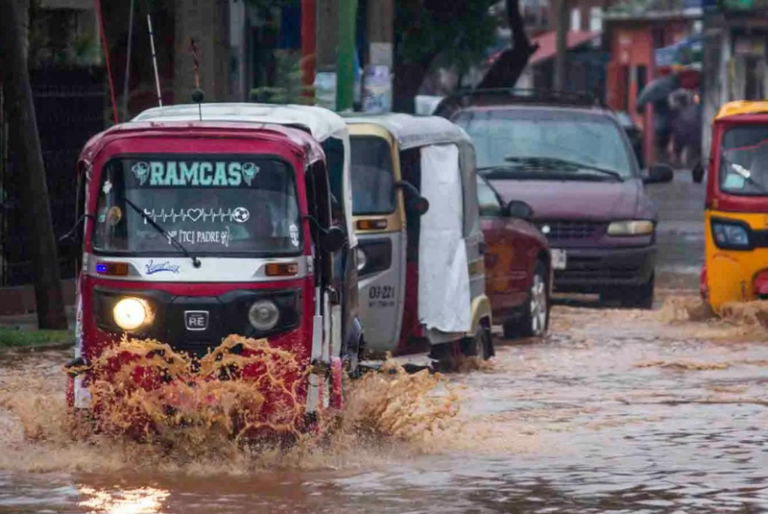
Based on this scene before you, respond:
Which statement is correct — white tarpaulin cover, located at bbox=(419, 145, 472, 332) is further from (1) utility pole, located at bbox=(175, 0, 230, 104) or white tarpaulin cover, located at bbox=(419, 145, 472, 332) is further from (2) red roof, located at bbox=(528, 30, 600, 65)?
(2) red roof, located at bbox=(528, 30, 600, 65)

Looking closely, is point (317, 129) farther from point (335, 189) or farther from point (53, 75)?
point (53, 75)

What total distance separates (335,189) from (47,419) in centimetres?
225

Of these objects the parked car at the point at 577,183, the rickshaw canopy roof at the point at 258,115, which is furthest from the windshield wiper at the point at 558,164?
the rickshaw canopy roof at the point at 258,115

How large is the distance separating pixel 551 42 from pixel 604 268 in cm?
5998

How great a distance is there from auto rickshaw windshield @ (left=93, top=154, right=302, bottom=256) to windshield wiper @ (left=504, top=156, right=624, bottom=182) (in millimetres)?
11106

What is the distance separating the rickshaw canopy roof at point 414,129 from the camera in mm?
15250

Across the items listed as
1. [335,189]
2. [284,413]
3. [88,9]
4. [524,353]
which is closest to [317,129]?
[335,189]

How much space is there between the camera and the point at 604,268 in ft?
72.5

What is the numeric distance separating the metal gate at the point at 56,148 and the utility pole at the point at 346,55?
7.69 feet

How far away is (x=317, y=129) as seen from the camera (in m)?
12.4

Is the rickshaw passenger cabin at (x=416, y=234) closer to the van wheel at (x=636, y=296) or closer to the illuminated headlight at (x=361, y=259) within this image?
the illuminated headlight at (x=361, y=259)

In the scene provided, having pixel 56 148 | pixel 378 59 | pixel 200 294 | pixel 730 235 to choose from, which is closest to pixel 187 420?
pixel 200 294

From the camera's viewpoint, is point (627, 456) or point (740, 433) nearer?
point (627, 456)

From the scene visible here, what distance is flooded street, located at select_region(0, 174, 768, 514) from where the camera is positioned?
10.3 metres
